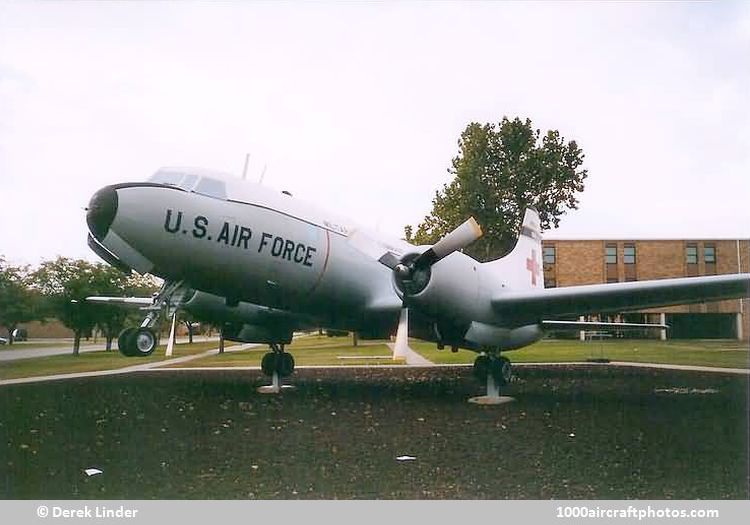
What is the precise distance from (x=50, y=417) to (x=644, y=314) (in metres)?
10.1

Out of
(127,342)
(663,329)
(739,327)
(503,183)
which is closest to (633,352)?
(663,329)

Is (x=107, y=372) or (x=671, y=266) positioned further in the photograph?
(x=671, y=266)

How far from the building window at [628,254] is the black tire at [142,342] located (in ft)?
21.3

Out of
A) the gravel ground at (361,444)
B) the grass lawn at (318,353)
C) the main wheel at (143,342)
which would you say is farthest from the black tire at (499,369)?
the main wheel at (143,342)

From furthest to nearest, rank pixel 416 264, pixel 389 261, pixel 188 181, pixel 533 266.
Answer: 1. pixel 533 266
2. pixel 389 261
3. pixel 416 264
4. pixel 188 181

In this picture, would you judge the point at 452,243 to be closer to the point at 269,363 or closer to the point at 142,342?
the point at 269,363

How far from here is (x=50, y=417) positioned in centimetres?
629

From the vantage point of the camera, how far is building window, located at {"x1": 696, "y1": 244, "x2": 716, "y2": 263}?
7.92m

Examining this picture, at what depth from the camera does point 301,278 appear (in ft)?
26.6

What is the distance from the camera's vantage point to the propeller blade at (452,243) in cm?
721

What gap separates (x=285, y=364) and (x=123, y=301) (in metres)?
2.64

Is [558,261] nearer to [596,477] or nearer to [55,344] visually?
[596,477]

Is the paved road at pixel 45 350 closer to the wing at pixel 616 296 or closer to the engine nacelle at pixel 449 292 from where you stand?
the engine nacelle at pixel 449 292
